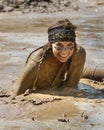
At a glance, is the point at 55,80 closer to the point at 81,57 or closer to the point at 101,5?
the point at 81,57

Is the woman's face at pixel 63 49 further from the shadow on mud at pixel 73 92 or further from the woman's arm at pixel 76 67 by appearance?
the shadow on mud at pixel 73 92

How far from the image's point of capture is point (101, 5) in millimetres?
15070

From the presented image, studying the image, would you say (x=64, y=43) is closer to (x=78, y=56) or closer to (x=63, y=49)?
(x=63, y=49)

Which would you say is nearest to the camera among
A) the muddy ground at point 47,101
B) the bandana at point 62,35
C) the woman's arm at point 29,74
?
the muddy ground at point 47,101

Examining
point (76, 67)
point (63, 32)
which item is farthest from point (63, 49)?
point (76, 67)

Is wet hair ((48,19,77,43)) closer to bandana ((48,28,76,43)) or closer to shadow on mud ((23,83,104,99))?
bandana ((48,28,76,43))

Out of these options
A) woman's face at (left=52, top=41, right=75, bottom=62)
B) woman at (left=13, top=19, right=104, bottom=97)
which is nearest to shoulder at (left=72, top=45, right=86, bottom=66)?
woman at (left=13, top=19, right=104, bottom=97)

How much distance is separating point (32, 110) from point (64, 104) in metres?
0.37

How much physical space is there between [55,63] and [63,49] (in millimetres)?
302

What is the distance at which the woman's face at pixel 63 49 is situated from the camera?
468cm

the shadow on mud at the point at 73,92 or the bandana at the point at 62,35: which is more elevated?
the bandana at the point at 62,35

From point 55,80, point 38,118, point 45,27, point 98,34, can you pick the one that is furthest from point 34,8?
point 38,118

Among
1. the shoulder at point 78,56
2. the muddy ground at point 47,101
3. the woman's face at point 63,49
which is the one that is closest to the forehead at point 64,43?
the woman's face at point 63,49

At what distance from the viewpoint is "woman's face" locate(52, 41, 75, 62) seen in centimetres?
468
